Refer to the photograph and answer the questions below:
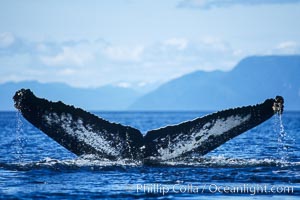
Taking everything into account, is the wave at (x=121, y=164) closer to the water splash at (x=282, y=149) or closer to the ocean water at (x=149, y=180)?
the ocean water at (x=149, y=180)

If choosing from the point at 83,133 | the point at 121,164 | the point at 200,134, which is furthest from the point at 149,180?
the point at 83,133

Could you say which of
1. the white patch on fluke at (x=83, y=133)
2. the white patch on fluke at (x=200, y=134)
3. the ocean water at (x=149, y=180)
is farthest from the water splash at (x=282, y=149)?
the white patch on fluke at (x=83, y=133)

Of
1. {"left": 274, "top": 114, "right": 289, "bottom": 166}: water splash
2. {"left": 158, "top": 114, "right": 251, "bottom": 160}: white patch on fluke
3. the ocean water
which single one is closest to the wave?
the ocean water

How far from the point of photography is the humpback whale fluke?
1067 cm

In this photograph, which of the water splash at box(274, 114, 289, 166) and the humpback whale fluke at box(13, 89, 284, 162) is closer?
the humpback whale fluke at box(13, 89, 284, 162)

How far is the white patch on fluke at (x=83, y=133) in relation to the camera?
10.7 meters

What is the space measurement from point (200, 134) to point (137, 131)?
1.01 metres

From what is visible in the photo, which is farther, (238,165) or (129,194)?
(238,165)

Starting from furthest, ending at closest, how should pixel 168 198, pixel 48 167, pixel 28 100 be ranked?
pixel 48 167, pixel 28 100, pixel 168 198

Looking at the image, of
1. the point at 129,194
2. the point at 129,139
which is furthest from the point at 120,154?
the point at 129,194

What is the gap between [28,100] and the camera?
34.3 ft

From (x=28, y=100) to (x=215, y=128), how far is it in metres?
2.98

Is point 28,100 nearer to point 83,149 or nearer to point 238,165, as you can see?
point 83,149

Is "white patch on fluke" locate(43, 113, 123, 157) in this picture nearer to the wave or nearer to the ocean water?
the wave
